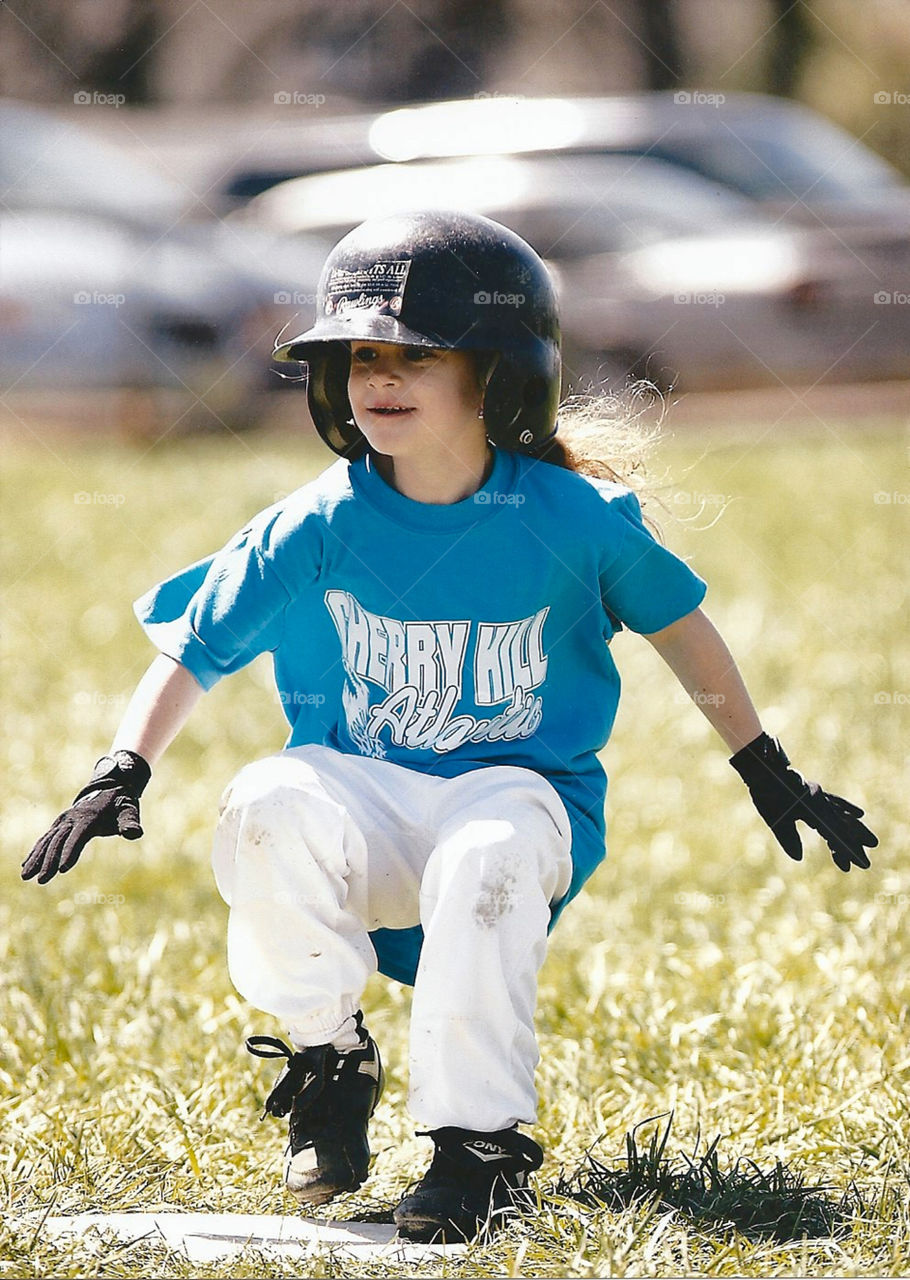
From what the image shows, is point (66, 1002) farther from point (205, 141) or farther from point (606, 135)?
point (205, 141)

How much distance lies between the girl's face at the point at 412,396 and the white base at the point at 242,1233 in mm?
1175

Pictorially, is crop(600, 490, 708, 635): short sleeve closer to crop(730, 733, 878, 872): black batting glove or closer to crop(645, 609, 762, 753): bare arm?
crop(645, 609, 762, 753): bare arm

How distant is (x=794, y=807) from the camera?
110 inches

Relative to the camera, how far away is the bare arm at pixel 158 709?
2.73 m

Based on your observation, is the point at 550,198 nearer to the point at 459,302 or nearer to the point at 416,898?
the point at 459,302

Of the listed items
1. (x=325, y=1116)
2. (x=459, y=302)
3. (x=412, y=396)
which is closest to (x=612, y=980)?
(x=325, y=1116)

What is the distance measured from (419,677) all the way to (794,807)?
0.63 meters

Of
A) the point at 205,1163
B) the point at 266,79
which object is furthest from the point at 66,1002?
the point at 266,79

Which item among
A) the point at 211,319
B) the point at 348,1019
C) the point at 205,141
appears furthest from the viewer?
the point at 205,141

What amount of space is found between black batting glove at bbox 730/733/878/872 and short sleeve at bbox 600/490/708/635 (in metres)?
0.26

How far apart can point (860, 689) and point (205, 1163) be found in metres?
3.75

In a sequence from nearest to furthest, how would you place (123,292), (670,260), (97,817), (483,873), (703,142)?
(483,873) → (97,817) → (123,292) → (670,260) → (703,142)

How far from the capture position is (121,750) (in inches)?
107

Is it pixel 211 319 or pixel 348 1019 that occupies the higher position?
pixel 211 319
